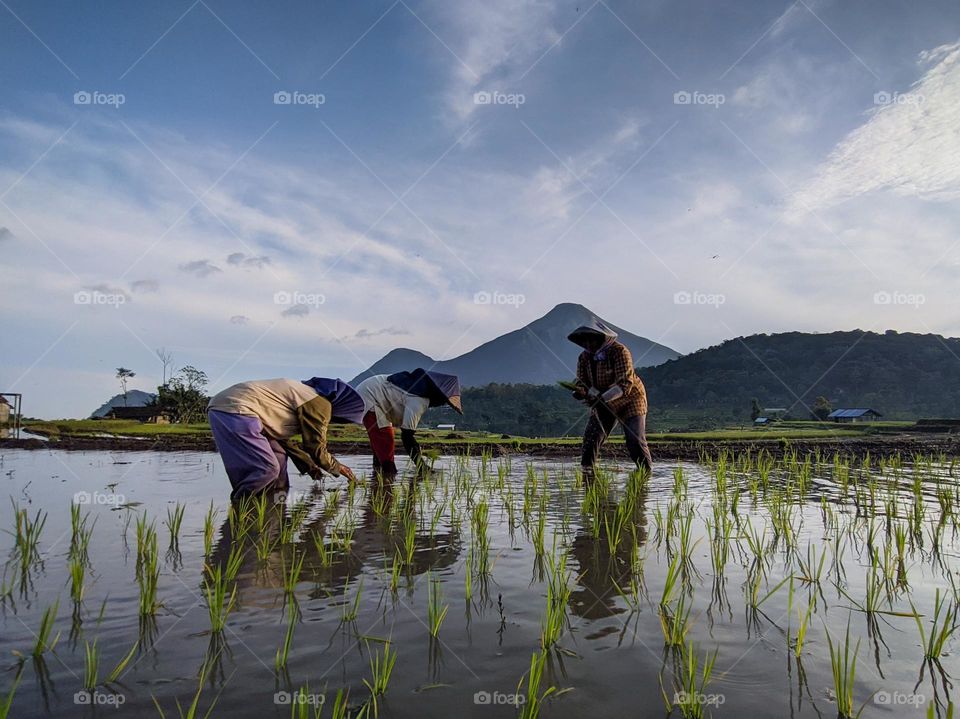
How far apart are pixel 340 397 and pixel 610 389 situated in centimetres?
336

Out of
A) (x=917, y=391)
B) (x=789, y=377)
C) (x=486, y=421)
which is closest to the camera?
(x=486, y=421)

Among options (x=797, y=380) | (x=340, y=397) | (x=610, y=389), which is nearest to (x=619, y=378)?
(x=610, y=389)

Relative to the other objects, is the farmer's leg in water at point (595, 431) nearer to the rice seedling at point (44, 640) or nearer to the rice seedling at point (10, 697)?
the rice seedling at point (44, 640)

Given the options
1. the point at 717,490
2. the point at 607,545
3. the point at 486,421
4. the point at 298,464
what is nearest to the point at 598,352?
the point at 717,490

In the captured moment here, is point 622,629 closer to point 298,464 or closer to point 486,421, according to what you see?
point 298,464

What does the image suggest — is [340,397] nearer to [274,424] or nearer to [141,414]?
[274,424]

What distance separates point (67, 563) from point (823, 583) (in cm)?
377

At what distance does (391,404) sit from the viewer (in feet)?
25.4

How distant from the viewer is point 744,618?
2480 mm

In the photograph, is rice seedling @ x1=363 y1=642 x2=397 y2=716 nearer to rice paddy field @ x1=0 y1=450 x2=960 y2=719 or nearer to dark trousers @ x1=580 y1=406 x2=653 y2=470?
rice paddy field @ x1=0 y1=450 x2=960 y2=719

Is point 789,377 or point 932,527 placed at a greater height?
point 789,377

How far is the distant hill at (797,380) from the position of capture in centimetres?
5567

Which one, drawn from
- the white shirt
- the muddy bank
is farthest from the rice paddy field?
the muddy bank

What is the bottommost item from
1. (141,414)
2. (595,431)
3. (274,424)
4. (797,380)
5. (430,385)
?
(595,431)
